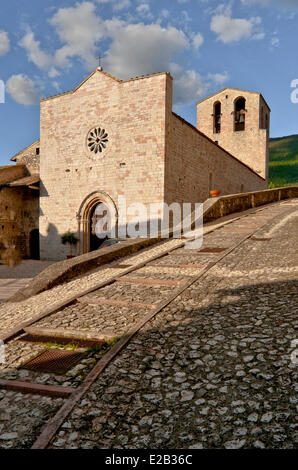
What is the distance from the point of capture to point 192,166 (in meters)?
18.0

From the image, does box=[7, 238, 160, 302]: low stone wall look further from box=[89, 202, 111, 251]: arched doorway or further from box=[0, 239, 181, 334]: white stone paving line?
box=[89, 202, 111, 251]: arched doorway

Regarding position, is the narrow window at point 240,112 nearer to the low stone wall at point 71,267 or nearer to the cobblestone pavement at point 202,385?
the low stone wall at point 71,267

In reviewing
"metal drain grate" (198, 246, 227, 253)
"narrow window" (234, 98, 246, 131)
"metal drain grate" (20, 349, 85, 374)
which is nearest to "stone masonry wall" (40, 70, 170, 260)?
"metal drain grate" (198, 246, 227, 253)

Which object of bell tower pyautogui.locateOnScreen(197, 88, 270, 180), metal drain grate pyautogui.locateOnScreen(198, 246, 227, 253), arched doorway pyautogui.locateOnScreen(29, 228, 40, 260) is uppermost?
bell tower pyautogui.locateOnScreen(197, 88, 270, 180)

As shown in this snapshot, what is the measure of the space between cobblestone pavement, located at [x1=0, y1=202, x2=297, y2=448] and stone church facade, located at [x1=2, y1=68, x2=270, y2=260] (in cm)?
1093

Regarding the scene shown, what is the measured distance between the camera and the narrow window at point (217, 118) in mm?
29583

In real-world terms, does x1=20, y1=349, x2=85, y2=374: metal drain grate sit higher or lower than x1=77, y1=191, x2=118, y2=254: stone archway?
lower

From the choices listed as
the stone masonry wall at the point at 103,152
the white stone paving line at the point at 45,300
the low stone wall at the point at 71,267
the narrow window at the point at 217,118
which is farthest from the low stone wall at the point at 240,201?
the narrow window at the point at 217,118

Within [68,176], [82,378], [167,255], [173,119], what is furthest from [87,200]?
[82,378]

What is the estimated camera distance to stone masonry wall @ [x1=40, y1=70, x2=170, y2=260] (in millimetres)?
15547

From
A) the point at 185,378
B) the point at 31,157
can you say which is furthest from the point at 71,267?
the point at 31,157

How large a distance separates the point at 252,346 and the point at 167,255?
5408 mm

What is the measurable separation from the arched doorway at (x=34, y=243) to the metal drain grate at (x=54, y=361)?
713 inches

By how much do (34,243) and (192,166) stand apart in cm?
1121
